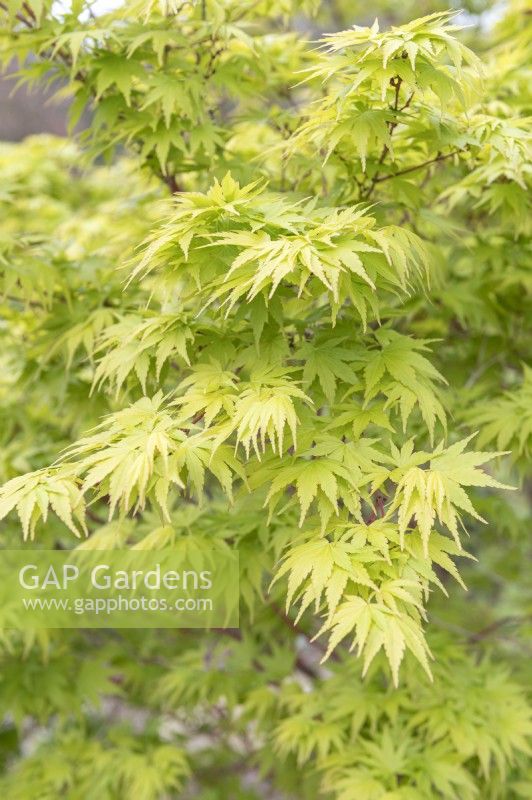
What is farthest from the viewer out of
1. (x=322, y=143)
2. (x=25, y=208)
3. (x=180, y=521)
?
(x=25, y=208)

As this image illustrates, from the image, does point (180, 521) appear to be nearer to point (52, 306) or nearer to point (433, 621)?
point (52, 306)

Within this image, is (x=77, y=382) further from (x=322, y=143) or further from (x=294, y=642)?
(x=294, y=642)

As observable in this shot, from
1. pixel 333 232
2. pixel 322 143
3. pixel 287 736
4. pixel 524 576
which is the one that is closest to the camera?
pixel 333 232

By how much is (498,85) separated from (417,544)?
7.04 ft

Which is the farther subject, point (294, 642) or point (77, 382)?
point (294, 642)

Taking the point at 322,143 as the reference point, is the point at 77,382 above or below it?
below

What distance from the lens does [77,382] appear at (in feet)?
9.49

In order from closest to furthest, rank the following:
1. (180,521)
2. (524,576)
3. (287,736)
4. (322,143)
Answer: (322,143)
(180,521)
(287,736)
(524,576)

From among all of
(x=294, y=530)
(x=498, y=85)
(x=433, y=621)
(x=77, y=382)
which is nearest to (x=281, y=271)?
(x=294, y=530)

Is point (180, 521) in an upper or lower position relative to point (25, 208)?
lower

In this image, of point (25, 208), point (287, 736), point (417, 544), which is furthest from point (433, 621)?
point (25, 208)

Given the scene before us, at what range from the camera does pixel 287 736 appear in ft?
9.21

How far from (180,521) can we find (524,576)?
11.4ft

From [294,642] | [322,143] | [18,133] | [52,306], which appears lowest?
[294,642]
